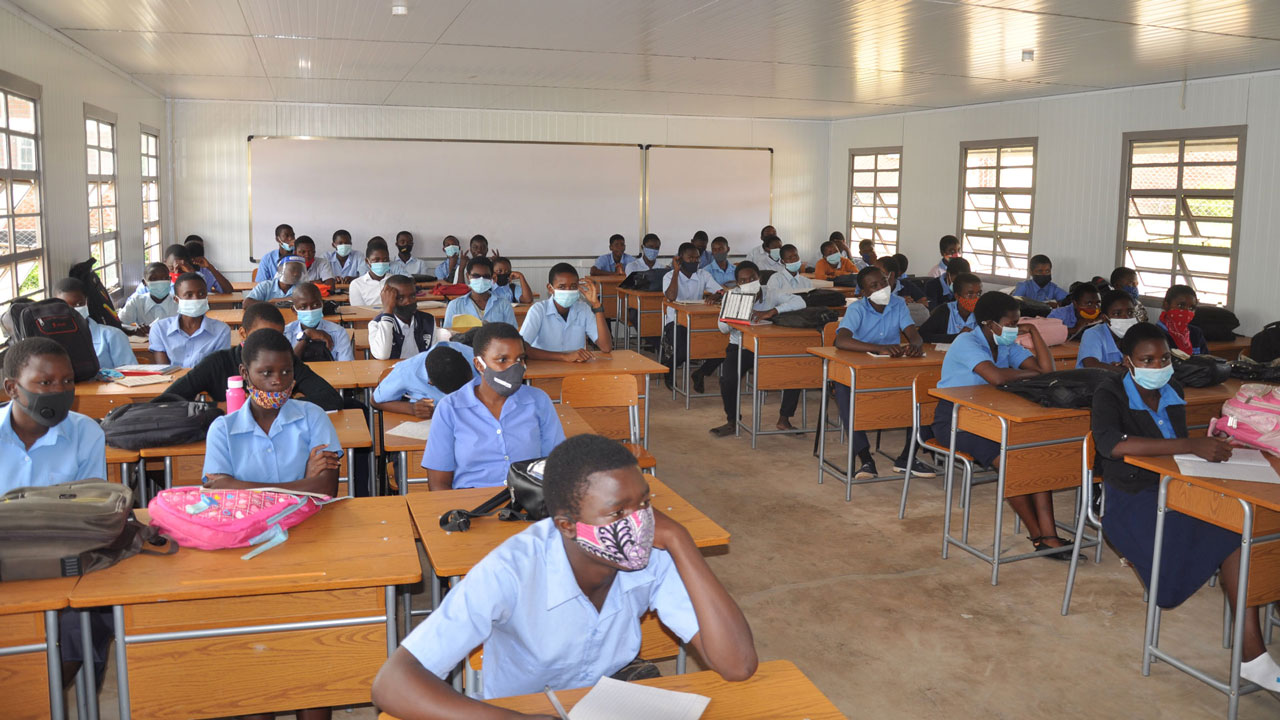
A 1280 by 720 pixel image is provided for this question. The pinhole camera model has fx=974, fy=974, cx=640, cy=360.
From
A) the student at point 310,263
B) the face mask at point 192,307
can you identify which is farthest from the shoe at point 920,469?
the student at point 310,263

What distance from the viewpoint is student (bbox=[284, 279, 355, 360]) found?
A: 5336 millimetres

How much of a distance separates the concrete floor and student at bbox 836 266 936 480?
336mm

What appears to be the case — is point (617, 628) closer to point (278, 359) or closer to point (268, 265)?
point (278, 359)

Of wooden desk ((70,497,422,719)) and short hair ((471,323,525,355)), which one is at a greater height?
short hair ((471,323,525,355))

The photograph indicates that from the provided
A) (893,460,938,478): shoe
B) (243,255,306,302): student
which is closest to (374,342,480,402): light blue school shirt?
(893,460,938,478): shoe

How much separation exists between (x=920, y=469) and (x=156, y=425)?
14.0 feet

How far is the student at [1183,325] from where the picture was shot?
6.41 m

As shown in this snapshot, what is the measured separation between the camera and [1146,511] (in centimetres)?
360

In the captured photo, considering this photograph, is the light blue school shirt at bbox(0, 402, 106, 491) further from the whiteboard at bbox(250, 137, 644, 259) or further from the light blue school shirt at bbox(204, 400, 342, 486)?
the whiteboard at bbox(250, 137, 644, 259)

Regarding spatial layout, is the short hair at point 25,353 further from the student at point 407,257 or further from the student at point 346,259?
the student at point 346,259

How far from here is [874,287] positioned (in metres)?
6.25

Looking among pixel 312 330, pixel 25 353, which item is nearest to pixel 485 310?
pixel 312 330

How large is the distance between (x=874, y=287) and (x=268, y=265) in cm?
631

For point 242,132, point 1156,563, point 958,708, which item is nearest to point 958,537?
point 1156,563
